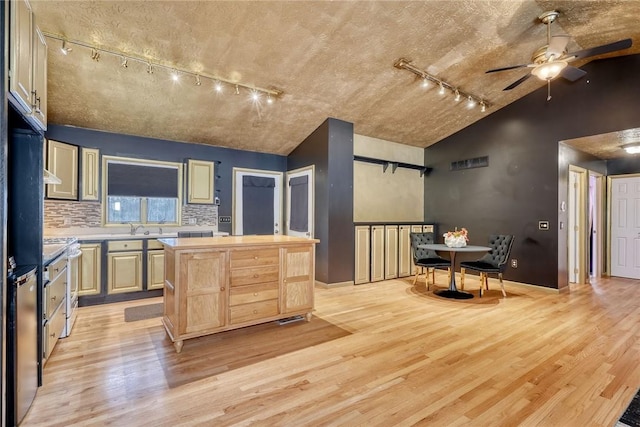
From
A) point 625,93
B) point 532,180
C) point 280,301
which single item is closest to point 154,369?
point 280,301

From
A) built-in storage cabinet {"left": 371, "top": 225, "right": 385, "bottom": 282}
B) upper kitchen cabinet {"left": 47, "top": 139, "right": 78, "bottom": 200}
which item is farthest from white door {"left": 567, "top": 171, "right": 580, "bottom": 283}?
upper kitchen cabinet {"left": 47, "top": 139, "right": 78, "bottom": 200}

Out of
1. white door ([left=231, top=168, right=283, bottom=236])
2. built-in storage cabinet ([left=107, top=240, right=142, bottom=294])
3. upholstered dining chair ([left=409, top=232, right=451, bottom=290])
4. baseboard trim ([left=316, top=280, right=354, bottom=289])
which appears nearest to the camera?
built-in storage cabinet ([left=107, top=240, right=142, bottom=294])

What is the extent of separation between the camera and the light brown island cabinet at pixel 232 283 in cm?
273

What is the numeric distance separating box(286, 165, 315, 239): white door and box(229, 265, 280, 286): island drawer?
221cm

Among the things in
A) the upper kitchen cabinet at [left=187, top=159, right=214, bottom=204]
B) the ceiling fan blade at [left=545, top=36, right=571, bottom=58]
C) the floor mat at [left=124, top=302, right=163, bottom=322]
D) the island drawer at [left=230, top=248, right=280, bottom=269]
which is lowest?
the floor mat at [left=124, top=302, right=163, bottom=322]

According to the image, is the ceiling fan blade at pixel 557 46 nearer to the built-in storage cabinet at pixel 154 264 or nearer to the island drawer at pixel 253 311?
the island drawer at pixel 253 311

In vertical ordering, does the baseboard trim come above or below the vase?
below

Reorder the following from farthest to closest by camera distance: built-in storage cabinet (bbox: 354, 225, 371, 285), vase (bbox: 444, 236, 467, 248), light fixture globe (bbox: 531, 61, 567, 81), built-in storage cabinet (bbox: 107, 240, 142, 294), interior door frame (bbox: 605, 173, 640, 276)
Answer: interior door frame (bbox: 605, 173, 640, 276) → built-in storage cabinet (bbox: 354, 225, 371, 285) → vase (bbox: 444, 236, 467, 248) → built-in storage cabinet (bbox: 107, 240, 142, 294) → light fixture globe (bbox: 531, 61, 567, 81)

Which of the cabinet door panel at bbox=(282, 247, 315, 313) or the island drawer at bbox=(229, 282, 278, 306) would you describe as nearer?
the island drawer at bbox=(229, 282, 278, 306)

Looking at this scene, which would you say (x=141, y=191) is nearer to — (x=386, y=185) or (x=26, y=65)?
(x=26, y=65)

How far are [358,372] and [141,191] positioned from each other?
165 inches

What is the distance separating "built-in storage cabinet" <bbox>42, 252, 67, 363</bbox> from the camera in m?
2.35

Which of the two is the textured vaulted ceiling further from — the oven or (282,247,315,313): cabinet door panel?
(282,247,315,313): cabinet door panel

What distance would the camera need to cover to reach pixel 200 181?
5.02m
